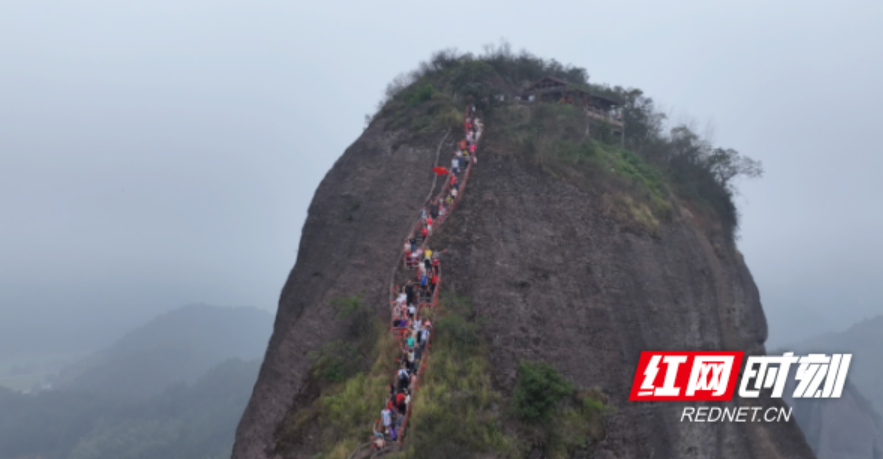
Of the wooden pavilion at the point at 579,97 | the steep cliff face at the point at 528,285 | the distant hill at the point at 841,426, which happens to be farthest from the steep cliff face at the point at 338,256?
the distant hill at the point at 841,426

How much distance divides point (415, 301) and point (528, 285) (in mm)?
3734

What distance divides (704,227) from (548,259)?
11742 millimetres

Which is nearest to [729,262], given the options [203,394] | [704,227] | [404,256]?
[704,227]

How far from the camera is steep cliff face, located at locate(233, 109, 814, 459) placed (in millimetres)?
15273

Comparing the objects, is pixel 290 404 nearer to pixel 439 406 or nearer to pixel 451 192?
pixel 439 406

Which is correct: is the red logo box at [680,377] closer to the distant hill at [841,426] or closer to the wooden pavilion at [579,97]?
the wooden pavilion at [579,97]

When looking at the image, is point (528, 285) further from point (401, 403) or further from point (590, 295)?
point (401, 403)

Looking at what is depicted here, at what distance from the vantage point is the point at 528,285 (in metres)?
16.3

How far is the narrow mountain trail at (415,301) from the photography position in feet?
39.6

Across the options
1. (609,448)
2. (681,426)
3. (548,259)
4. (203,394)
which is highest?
(548,259)

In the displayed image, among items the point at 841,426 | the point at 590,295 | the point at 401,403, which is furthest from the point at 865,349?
the point at 401,403

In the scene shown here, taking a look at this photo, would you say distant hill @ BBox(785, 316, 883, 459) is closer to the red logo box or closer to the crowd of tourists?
the red logo box

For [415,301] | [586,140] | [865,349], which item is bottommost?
[415,301]

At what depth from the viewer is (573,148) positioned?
20.8m
